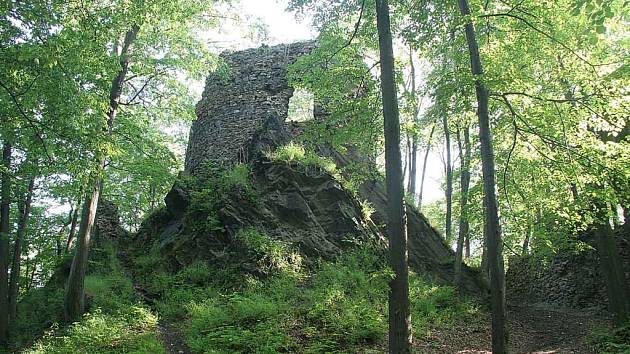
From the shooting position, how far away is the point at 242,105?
1573 cm

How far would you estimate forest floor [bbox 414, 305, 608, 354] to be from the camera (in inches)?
328

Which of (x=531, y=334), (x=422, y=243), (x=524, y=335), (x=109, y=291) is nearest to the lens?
(x=109, y=291)

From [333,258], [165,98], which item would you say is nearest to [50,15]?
[165,98]

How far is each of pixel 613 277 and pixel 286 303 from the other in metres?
6.74

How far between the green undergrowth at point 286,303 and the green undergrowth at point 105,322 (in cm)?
61

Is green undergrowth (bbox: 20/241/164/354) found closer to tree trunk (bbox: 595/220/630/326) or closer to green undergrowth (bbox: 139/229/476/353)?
green undergrowth (bbox: 139/229/476/353)

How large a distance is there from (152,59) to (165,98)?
4.29ft

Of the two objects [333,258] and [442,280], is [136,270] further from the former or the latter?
[442,280]

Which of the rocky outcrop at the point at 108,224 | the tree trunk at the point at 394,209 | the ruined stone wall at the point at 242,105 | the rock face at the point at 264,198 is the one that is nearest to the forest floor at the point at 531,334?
the rock face at the point at 264,198

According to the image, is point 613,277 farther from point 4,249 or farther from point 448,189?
point 4,249

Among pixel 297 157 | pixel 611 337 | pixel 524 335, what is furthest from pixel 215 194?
pixel 611 337

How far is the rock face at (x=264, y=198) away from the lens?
11.8 m

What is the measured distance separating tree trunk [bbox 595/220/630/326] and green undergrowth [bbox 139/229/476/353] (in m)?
3.28

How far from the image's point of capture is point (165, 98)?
38.0ft
